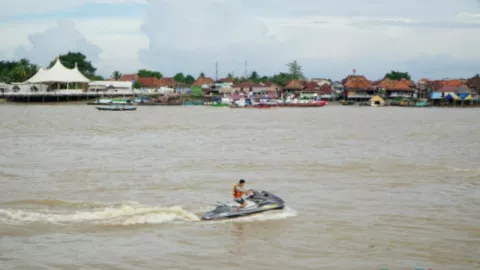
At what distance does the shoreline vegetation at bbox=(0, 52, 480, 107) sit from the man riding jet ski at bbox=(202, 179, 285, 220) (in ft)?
259

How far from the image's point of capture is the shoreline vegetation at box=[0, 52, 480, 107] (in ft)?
316

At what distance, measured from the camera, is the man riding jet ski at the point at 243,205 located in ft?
52.2

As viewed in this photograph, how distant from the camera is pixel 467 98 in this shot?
339ft

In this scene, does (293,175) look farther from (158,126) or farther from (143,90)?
(143,90)

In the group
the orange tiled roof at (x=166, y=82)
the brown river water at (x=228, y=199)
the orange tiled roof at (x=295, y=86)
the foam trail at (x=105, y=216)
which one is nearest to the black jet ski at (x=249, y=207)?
the brown river water at (x=228, y=199)

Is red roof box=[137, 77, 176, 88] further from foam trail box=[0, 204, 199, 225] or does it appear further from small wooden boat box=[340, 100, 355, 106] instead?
foam trail box=[0, 204, 199, 225]

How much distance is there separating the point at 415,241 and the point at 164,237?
5.21 metres

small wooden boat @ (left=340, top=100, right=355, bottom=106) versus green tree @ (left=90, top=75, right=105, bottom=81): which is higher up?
green tree @ (left=90, top=75, right=105, bottom=81)

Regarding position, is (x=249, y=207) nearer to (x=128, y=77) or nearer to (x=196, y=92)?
(x=196, y=92)

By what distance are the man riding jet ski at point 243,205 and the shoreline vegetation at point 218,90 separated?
78994 millimetres

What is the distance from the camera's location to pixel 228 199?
1883 centimetres

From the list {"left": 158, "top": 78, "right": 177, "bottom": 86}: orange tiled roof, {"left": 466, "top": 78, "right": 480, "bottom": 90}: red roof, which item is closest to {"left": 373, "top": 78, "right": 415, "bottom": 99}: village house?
{"left": 466, "top": 78, "right": 480, "bottom": 90}: red roof

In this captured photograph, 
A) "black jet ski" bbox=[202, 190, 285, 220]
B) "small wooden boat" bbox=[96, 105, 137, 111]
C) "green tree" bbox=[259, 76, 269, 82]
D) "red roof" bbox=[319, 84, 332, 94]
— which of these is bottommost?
"black jet ski" bbox=[202, 190, 285, 220]

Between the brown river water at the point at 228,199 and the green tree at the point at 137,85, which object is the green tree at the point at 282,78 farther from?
the brown river water at the point at 228,199
